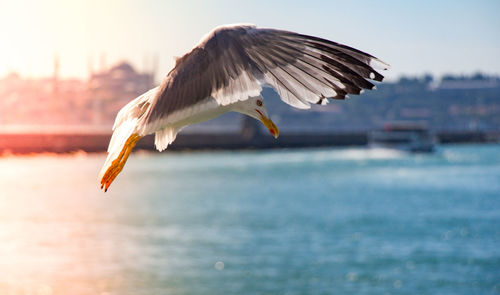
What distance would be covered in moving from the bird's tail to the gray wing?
0.15m

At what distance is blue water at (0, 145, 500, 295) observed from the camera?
146 feet

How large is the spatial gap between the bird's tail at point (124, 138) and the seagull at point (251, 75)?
0.29ft

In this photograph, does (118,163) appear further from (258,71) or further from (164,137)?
(258,71)

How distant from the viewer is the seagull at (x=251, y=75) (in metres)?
1.47

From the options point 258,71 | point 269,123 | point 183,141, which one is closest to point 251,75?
point 258,71

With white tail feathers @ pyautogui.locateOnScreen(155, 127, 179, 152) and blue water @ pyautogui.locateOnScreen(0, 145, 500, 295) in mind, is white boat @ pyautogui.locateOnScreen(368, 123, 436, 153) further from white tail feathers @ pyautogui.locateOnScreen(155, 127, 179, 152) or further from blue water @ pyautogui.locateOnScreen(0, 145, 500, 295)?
white tail feathers @ pyautogui.locateOnScreen(155, 127, 179, 152)

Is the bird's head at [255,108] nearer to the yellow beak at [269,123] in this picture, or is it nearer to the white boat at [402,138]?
the yellow beak at [269,123]

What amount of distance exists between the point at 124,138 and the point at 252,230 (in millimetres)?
58721

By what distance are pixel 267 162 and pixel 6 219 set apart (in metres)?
51.3

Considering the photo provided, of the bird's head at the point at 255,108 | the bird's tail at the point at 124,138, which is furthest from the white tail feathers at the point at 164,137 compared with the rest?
the bird's head at the point at 255,108

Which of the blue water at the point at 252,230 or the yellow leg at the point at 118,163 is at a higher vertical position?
the yellow leg at the point at 118,163

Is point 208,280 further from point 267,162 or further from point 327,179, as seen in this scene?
point 267,162

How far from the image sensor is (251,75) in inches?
58.7

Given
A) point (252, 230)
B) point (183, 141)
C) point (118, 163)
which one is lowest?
point (252, 230)
